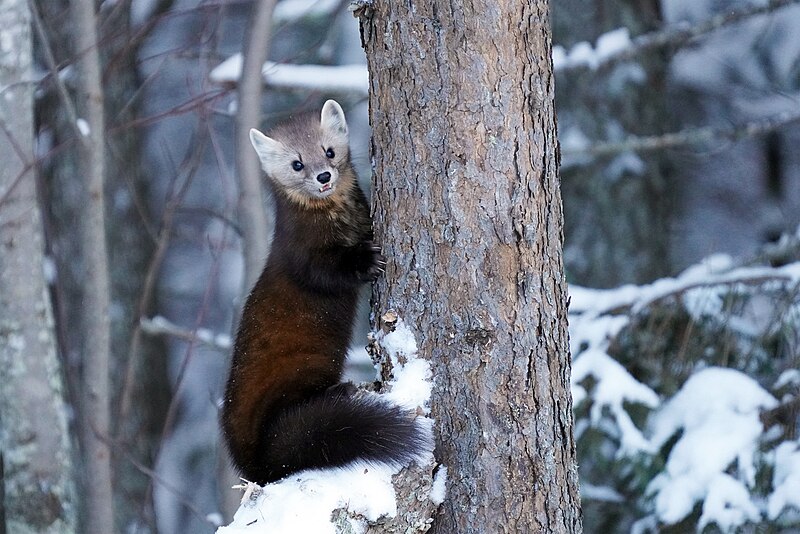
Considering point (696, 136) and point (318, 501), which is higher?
point (696, 136)

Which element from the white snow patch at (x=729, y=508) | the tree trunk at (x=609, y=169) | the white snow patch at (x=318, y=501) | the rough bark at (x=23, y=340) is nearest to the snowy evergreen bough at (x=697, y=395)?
the white snow patch at (x=729, y=508)

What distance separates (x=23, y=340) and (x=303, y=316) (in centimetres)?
159

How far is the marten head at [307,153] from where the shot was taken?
12.8ft

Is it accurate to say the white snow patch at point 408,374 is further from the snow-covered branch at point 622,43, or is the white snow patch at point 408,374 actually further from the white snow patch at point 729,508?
the snow-covered branch at point 622,43

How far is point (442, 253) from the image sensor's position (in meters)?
2.98

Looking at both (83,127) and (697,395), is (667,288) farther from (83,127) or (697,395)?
(83,127)

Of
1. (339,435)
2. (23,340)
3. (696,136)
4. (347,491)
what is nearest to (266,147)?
(23,340)

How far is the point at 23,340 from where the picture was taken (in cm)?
459

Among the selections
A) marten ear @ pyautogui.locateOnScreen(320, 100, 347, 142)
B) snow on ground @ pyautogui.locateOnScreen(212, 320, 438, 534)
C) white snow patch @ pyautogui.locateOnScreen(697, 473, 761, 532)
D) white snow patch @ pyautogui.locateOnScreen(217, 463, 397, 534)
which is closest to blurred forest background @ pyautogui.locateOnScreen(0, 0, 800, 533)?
white snow patch @ pyautogui.locateOnScreen(697, 473, 761, 532)

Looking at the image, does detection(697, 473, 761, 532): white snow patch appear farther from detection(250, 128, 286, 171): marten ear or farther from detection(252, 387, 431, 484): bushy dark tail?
detection(250, 128, 286, 171): marten ear

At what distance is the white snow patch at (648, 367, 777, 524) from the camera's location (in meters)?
4.42

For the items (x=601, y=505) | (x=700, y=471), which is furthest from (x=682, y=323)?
(x=601, y=505)

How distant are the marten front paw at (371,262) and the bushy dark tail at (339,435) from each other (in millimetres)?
373

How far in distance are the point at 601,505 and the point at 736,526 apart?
1.68 meters
